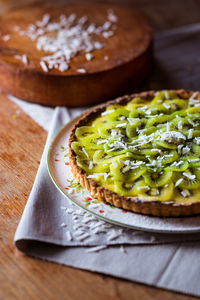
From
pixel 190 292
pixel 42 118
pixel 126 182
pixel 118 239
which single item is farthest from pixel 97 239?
pixel 42 118

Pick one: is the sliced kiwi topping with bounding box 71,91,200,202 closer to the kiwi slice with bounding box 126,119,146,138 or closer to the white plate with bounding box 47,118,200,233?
the kiwi slice with bounding box 126,119,146,138

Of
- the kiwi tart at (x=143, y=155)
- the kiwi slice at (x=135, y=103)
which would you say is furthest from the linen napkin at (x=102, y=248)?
the kiwi slice at (x=135, y=103)

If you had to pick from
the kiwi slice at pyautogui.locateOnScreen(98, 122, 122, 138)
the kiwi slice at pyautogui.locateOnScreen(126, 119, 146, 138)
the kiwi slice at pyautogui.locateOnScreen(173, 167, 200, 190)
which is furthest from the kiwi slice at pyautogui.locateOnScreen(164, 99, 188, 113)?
the kiwi slice at pyautogui.locateOnScreen(173, 167, 200, 190)

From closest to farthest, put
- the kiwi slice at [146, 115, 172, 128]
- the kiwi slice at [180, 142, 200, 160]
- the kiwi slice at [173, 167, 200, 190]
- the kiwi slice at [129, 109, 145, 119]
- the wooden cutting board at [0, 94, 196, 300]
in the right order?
the wooden cutting board at [0, 94, 196, 300]
the kiwi slice at [173, 167, 200, 190]
the kiwi slice at [180, 142, 200, 160]
the kiwi slice at [146, 115, 172, 128]
the kiwi slice at [129, 109, 145, 119]

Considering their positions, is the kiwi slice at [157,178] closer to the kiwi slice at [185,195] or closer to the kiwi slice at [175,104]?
the kiwi slice at [185,195]

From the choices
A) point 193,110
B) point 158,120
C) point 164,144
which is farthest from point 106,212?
point 193,110

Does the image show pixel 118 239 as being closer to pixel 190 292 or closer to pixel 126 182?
pixel 126 182
